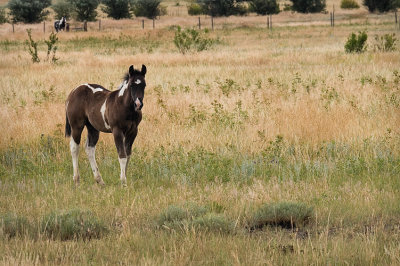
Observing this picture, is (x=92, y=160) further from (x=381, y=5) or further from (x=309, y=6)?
(x=309, y=6)

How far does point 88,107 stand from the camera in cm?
905

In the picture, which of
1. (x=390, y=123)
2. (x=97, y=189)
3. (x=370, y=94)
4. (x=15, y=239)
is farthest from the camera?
(x=370, y=94)

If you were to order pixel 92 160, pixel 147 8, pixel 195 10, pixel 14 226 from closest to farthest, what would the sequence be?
pixel 14 226 → pixel 92 160 → pixel 147 8 → pixel 195 10

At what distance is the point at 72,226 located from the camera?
629cm

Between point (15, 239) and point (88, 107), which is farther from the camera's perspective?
point (88, 107)

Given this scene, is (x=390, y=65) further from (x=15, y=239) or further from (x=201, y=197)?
(x=15, y=239)

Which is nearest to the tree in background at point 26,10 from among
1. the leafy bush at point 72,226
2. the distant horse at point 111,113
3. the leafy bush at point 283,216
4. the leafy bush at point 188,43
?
the leafy bush at point 188,43

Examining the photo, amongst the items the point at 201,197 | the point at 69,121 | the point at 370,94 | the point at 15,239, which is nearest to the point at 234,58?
the point at 370,94

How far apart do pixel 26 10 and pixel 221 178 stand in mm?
73981

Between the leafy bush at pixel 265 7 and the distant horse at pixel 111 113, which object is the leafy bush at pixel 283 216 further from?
the leafy bush at pixel 265 7

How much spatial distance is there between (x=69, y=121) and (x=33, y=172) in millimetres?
1012

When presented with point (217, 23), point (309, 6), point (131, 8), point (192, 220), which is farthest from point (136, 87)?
point (309, 6)

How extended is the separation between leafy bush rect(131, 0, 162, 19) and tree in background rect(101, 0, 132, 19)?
1980mm

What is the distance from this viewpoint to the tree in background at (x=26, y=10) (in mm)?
77100
